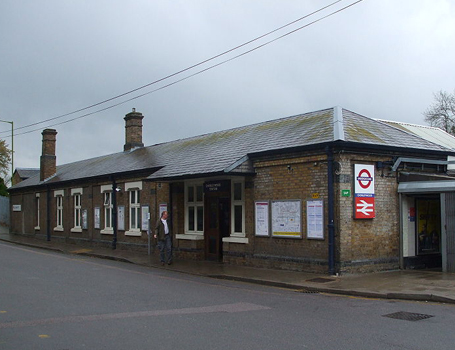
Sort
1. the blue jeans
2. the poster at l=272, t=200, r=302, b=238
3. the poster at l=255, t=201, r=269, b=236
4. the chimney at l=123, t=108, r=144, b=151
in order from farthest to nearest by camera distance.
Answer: the chimney at l=123, t=108, r=144, b=151, the blue jeans, the poster at l=255, t=201, r=269, b=236, the poster at l=272, t=200, r=302, b=238

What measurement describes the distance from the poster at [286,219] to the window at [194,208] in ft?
14.3

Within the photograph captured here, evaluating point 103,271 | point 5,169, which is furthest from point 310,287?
point 5,169

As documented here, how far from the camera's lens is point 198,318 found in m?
8.72

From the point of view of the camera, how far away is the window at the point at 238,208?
17281 millimetres

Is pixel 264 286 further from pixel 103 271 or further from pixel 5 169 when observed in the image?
pixel 5 169

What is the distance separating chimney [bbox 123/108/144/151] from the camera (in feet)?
100.0

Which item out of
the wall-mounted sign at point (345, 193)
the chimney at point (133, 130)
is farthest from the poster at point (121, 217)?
the wall-mounted sign at point (345, 193)

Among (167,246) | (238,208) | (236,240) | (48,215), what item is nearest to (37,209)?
(48,215)

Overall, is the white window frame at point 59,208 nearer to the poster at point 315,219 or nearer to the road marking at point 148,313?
the poster at point 315,219

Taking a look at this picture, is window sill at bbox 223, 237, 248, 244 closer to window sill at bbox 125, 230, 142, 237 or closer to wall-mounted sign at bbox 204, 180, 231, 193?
wall-mounted sign at bbox 204, 180, 231, 193

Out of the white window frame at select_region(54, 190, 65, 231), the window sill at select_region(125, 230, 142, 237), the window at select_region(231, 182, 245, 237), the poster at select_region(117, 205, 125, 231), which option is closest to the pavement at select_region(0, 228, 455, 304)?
the window at select_region(231, 182, 245, 237)

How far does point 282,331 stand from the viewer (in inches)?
304

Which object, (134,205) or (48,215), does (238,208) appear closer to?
(134,205)

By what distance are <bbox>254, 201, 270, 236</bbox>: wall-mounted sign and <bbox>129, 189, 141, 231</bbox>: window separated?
8.29 meters
